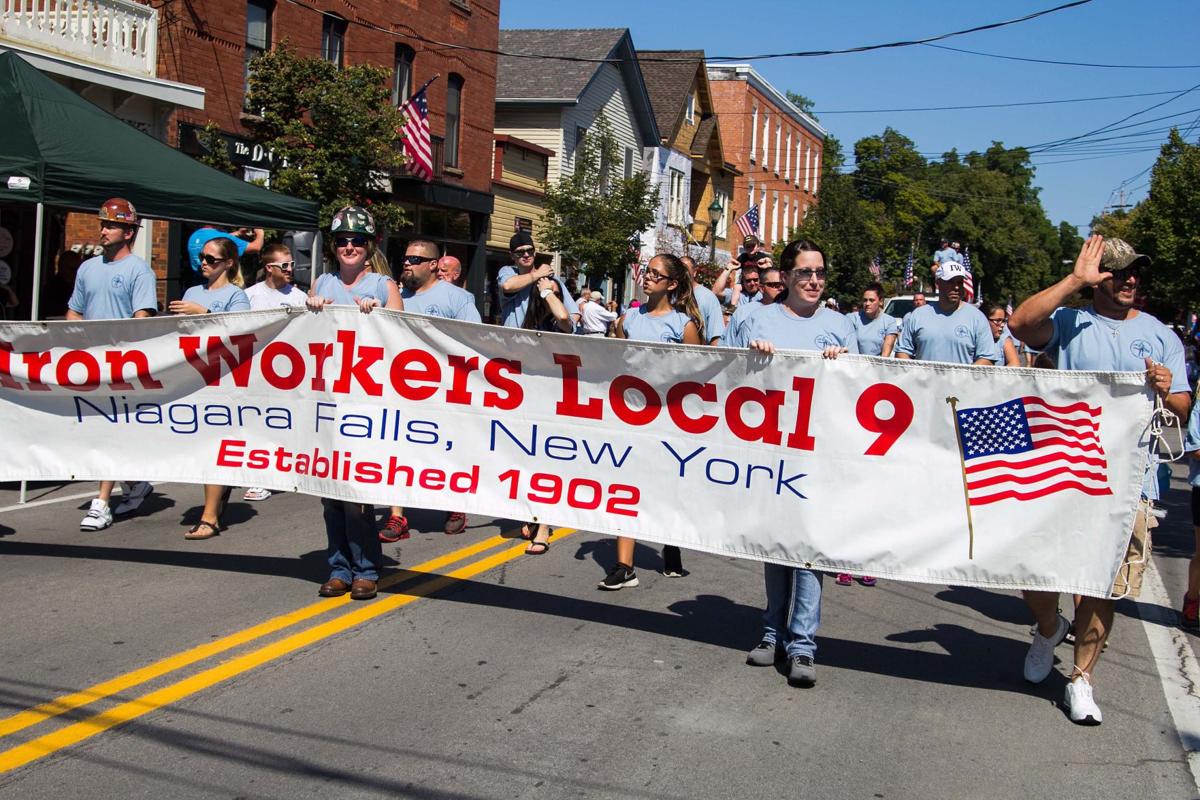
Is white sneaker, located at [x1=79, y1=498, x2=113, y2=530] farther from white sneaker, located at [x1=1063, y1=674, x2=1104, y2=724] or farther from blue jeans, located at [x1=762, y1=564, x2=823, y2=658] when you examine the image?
white sneaker, located at [x1=1063, y1=674, x2=1104, y2=724]

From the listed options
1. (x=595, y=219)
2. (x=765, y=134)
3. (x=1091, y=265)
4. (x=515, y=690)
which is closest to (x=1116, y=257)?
(x=1091, y=265)

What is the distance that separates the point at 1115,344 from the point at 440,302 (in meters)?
4.42

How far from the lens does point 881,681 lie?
5.65 m

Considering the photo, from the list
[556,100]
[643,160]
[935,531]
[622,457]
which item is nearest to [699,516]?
[622,457]

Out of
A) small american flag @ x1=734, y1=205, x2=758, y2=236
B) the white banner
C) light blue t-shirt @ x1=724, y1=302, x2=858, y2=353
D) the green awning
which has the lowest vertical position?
the white banner

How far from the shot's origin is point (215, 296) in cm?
852

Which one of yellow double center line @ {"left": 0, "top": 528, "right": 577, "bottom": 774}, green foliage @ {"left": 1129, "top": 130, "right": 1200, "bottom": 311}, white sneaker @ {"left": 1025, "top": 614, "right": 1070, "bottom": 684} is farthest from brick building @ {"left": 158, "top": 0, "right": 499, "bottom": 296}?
green foliage @ {"left": 1129, "top": 130, "right": 1200, "bottom": 311}

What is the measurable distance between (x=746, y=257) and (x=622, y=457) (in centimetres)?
480

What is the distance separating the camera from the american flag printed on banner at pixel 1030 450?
5.21m

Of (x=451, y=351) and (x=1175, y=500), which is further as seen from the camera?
(x=1175, y=500)

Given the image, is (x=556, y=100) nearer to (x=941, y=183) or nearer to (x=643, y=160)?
(x=643, y=160)

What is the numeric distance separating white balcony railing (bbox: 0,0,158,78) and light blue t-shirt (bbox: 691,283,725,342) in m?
11.2

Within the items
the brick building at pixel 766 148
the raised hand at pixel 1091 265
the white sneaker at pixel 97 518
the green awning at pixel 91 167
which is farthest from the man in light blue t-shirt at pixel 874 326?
the brick building at pixel 766 148

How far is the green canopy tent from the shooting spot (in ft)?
33.4
